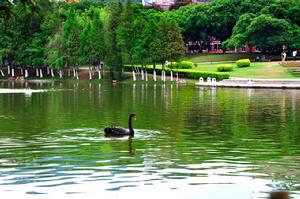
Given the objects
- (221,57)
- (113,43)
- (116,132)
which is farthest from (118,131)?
(221,57)

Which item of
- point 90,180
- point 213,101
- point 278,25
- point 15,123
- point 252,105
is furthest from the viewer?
point 278,25

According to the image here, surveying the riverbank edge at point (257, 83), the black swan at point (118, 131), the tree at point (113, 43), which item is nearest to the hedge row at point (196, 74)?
the riverbank edge at point (257, 83)

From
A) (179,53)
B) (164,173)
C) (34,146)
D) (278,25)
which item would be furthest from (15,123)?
(278,25)

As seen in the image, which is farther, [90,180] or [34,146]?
[34,146]

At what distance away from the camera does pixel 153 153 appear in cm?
2645

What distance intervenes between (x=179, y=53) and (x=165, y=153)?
69.9m

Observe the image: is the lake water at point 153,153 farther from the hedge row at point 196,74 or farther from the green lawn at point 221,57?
the green lawn at point 221,57

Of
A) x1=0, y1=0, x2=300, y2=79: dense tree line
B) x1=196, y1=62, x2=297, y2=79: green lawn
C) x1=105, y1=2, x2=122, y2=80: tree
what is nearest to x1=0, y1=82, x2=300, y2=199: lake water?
x1=196, y1=62, x2=297, y2=79: green lawn

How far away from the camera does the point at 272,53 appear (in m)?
126

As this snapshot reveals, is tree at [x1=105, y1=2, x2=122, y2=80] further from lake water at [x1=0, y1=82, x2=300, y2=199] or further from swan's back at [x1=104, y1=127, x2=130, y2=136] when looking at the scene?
swan's back at [x1=104, y1=127, x2=130, y2=136]

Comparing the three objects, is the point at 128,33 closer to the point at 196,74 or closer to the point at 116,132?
the point at 196,74

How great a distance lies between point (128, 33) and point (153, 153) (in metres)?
73.1

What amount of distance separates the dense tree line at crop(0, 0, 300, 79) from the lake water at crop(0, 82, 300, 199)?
47532 mm

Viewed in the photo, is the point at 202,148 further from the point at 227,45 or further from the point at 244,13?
the point at 244,13
